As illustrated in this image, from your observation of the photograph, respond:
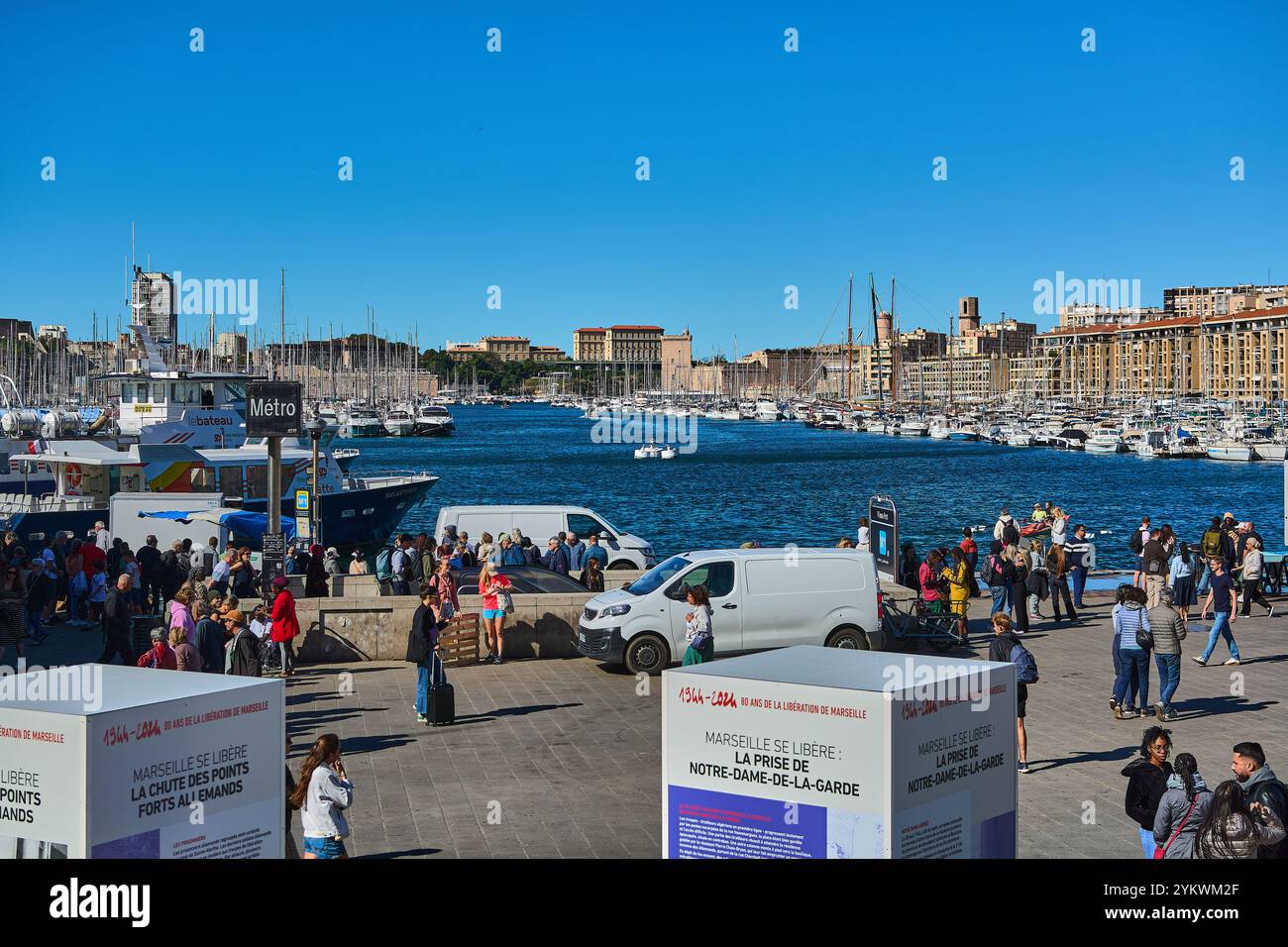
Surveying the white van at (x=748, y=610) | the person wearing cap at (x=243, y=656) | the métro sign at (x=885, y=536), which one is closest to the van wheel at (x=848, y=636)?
the white van at (x=748, y=610)

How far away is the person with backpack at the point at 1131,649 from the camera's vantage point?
13359mm

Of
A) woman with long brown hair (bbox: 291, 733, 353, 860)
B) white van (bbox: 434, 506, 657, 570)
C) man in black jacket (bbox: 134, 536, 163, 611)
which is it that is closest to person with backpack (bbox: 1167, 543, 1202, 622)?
white van (bbox: 434, 506, 657, 570)

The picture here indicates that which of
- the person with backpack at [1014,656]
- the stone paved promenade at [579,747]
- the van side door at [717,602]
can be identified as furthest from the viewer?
the van side door at [717,602]

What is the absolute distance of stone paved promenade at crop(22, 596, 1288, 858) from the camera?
9898 mm

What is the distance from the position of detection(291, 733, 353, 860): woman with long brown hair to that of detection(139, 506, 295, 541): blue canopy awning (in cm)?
1813

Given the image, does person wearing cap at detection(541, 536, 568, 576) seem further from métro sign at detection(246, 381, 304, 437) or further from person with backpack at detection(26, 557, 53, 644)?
person with backpack at detection(26, 557, 53, 644)

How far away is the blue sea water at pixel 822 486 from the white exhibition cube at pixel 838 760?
101 ft

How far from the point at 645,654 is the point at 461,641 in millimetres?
2524

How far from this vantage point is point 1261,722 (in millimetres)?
Answer: 13461

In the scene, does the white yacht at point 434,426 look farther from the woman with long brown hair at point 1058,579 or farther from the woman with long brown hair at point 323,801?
the woman with long brown hair at point 323,801

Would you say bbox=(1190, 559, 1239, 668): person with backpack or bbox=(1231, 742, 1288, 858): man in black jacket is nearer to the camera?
bbox=(1231, 742, 1288, 858): man in black jacket
